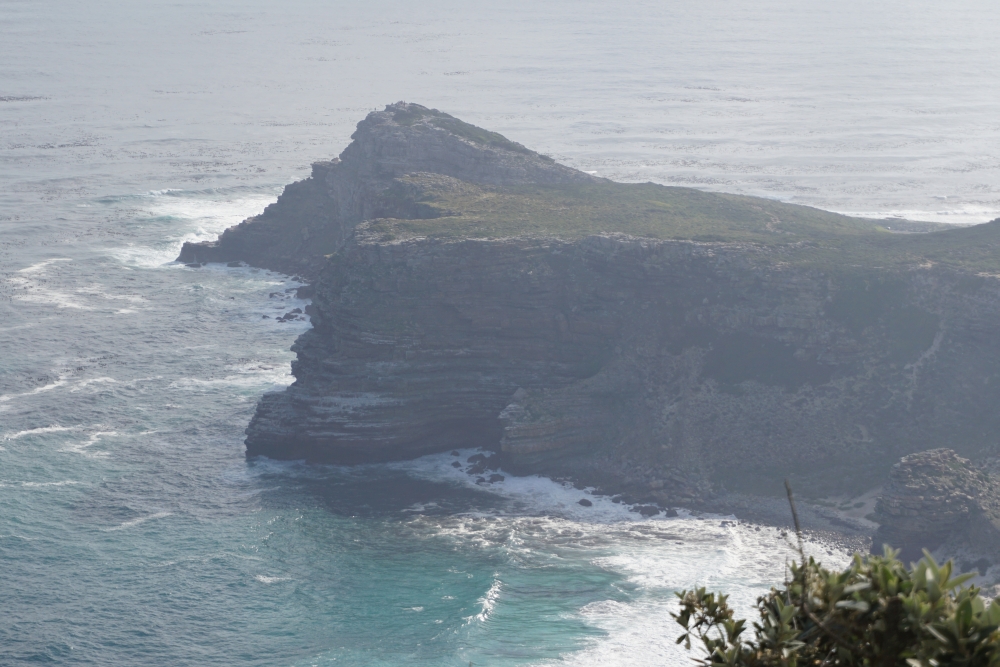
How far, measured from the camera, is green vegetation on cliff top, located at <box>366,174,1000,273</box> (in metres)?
102

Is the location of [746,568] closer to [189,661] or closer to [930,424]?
[930,424]

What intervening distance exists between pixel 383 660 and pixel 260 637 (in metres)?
7.88

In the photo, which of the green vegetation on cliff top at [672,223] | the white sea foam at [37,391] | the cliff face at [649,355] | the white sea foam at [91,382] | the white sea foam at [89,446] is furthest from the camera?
the white sea foam at [91,382]

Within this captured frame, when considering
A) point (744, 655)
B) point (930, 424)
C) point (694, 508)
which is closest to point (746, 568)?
point (694, 508)

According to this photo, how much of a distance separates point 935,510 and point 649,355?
28.2m

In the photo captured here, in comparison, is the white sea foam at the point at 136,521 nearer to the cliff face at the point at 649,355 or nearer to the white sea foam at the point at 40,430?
the cliff face at the point at 649,355

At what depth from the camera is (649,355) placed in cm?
9750

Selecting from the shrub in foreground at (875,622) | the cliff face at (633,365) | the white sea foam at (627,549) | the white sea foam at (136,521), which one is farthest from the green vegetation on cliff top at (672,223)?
the shrub in foreground at (875,622)

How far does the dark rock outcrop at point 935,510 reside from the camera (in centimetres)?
7512

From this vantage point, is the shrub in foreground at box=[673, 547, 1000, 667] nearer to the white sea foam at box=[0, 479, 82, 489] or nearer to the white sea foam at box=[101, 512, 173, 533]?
the white sea foam at box=[101, 512, 173, 533]

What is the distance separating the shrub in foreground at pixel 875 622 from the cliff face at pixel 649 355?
61.1m

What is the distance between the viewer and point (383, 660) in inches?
2594

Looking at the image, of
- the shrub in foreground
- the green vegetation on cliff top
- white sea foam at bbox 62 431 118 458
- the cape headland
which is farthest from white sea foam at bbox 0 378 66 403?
the shrub in foreground

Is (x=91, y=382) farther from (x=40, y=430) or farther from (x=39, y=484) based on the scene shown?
(x=39, y=484)
